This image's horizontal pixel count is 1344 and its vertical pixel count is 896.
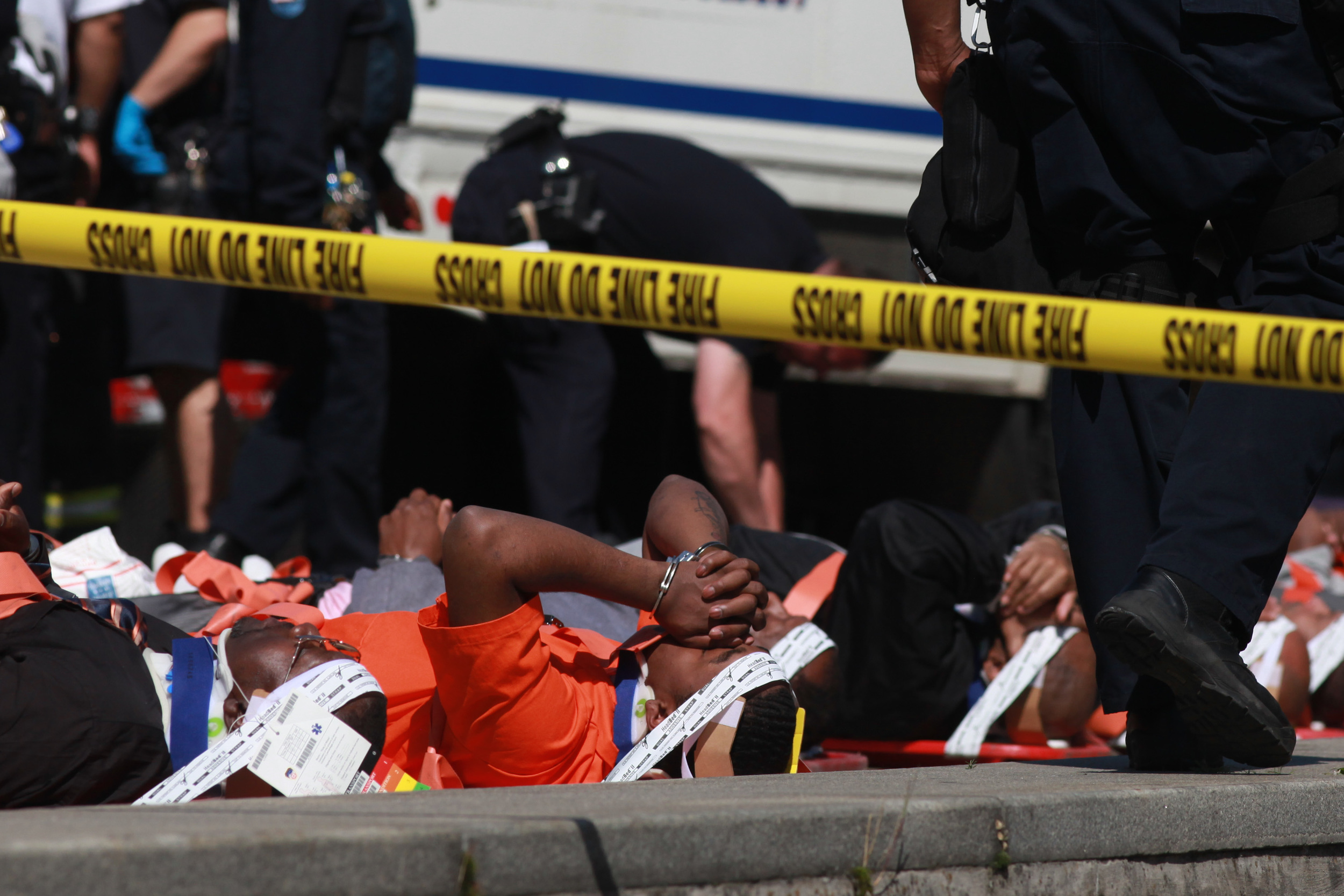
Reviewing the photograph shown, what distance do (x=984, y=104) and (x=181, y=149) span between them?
9.29ft

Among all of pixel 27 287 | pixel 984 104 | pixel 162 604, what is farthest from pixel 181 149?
pixel 984 104

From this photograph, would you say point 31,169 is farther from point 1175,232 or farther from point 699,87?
point 1175,232

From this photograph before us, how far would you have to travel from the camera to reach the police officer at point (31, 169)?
12.9ft

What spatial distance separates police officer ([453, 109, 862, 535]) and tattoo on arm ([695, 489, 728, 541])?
1.58m

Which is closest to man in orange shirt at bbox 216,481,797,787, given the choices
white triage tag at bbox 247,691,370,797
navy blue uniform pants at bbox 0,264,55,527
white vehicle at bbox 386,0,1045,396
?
white triage tag at bbox 247,691,370,797

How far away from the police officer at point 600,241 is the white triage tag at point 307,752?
7.18 ft

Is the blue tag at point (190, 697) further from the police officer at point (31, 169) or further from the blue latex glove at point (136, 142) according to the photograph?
the blue latex glove at point (136, 142)

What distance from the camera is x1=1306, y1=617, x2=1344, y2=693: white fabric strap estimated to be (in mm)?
4047

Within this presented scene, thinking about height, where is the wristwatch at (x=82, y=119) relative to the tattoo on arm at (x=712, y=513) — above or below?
above

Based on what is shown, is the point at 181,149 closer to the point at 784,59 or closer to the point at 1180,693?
the point at 784,59

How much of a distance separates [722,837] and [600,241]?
126 inches

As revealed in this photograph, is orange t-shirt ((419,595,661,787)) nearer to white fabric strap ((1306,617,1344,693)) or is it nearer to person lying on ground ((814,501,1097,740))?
person lying on ground ((814,501,1097,740))

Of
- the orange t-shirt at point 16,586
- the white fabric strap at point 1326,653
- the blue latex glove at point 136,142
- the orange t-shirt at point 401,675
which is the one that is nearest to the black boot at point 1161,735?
the orange t-shirt at point 401,675

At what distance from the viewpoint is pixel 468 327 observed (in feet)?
16.4
